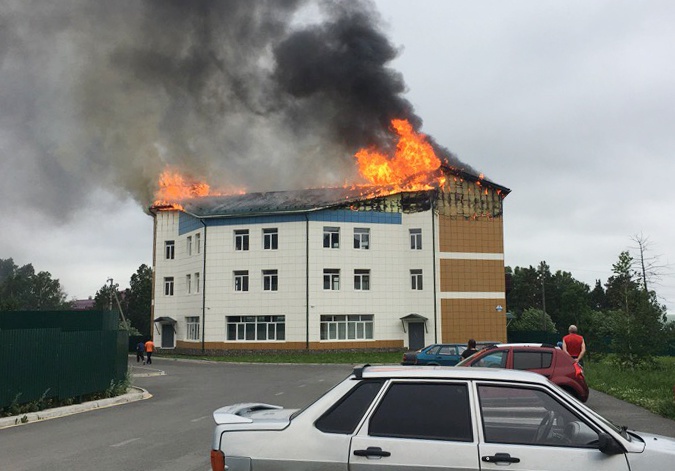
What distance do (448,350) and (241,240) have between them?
2359 centimetres

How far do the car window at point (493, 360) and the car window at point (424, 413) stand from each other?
828cm

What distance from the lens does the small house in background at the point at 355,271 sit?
137ft

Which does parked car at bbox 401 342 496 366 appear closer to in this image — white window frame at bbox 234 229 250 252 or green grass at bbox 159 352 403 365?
green grass at bbox 159 352 403 365

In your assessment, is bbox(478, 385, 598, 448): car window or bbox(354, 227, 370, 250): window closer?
bbox(478, 385, 598, 448): car window

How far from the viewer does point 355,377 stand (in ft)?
16.4

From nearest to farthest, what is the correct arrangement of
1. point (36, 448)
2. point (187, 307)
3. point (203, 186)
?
point (36, 448)
point (187, 307)
point (203, 186)

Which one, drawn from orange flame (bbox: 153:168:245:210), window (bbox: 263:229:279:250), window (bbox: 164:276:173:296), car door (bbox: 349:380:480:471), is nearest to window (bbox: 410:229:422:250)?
window (bbox: 263:229:279:250)

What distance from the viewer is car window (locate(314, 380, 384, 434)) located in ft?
15.6

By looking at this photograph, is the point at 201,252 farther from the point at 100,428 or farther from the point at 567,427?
the point at 567,427

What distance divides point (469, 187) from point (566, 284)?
58247 millimetres

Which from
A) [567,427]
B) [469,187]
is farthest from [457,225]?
[567,427]

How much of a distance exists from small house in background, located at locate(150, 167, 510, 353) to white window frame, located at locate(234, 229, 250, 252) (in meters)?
0.07

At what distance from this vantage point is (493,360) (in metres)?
12.8

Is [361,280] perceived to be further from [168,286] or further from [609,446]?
[609,446]
